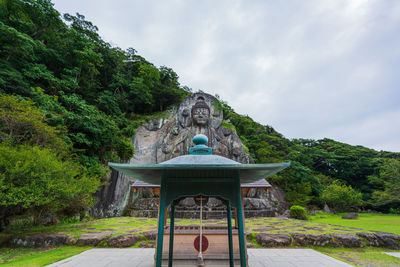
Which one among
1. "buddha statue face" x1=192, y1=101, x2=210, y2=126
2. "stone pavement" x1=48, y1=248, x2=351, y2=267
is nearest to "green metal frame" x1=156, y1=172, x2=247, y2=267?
"stone pavement" x1=48, y1=248, x2=351, y2=267

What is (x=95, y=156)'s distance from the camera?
1224 centimetres

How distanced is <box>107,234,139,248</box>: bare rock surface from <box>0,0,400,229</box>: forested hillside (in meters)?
2.36

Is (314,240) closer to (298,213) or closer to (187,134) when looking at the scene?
(298,213)

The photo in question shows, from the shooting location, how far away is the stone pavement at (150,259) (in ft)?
14.4

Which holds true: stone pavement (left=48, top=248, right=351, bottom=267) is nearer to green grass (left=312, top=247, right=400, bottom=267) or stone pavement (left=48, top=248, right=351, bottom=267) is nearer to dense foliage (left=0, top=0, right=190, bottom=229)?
green grass (left=312, top=247, right=400, bottom=267)

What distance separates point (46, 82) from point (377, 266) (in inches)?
687

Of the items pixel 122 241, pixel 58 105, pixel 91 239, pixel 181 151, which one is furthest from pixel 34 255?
pixel 181 151

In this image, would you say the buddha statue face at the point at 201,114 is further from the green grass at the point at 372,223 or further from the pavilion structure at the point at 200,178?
the pavilion structure at the point at 200,178

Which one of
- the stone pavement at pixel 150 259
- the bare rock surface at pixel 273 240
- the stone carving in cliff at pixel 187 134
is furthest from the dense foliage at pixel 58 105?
the bare rock surface at pixel 273 240

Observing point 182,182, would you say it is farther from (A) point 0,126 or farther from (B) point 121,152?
(B) point 121,152

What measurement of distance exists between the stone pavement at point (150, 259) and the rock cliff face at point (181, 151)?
6.49 m

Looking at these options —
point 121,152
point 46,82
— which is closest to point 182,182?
point 121,152

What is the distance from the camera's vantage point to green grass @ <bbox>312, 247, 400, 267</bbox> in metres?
4.83

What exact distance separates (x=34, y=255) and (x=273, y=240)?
7213 mm
